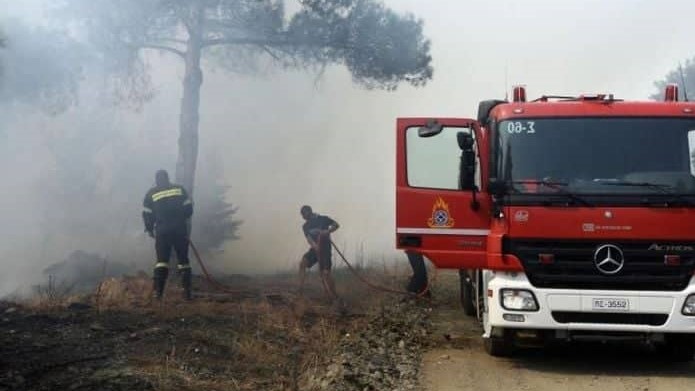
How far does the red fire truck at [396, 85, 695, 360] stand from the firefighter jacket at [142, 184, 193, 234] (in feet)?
13.6

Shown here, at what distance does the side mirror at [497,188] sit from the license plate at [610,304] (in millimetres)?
1163

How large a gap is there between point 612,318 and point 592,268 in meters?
0.44

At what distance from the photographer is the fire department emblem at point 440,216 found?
24.8 ft

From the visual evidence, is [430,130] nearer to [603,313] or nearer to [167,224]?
[603,313]

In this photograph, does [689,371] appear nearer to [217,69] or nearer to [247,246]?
[217,69]

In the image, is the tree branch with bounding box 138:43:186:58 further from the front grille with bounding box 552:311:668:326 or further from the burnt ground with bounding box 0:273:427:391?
the front grille with bounding box 552:311:668:326

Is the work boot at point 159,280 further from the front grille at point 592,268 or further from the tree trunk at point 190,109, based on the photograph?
the front grille at point 592,268

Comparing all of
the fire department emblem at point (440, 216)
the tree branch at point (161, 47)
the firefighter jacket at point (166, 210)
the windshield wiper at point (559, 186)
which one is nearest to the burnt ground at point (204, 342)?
the firefighter jacket at point (166, 210)

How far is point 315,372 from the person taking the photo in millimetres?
6395

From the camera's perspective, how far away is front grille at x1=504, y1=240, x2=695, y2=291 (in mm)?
6746

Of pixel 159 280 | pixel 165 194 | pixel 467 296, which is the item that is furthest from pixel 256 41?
pixel 467 296

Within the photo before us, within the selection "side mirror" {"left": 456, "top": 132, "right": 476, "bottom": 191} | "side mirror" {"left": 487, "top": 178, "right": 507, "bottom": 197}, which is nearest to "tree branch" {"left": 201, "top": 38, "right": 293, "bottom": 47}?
"side mirror" {"left": 456, "top": 132, "right": 476, "bottom": 191}

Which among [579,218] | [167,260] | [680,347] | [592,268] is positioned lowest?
[680,347]

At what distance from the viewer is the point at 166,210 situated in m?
10.3
